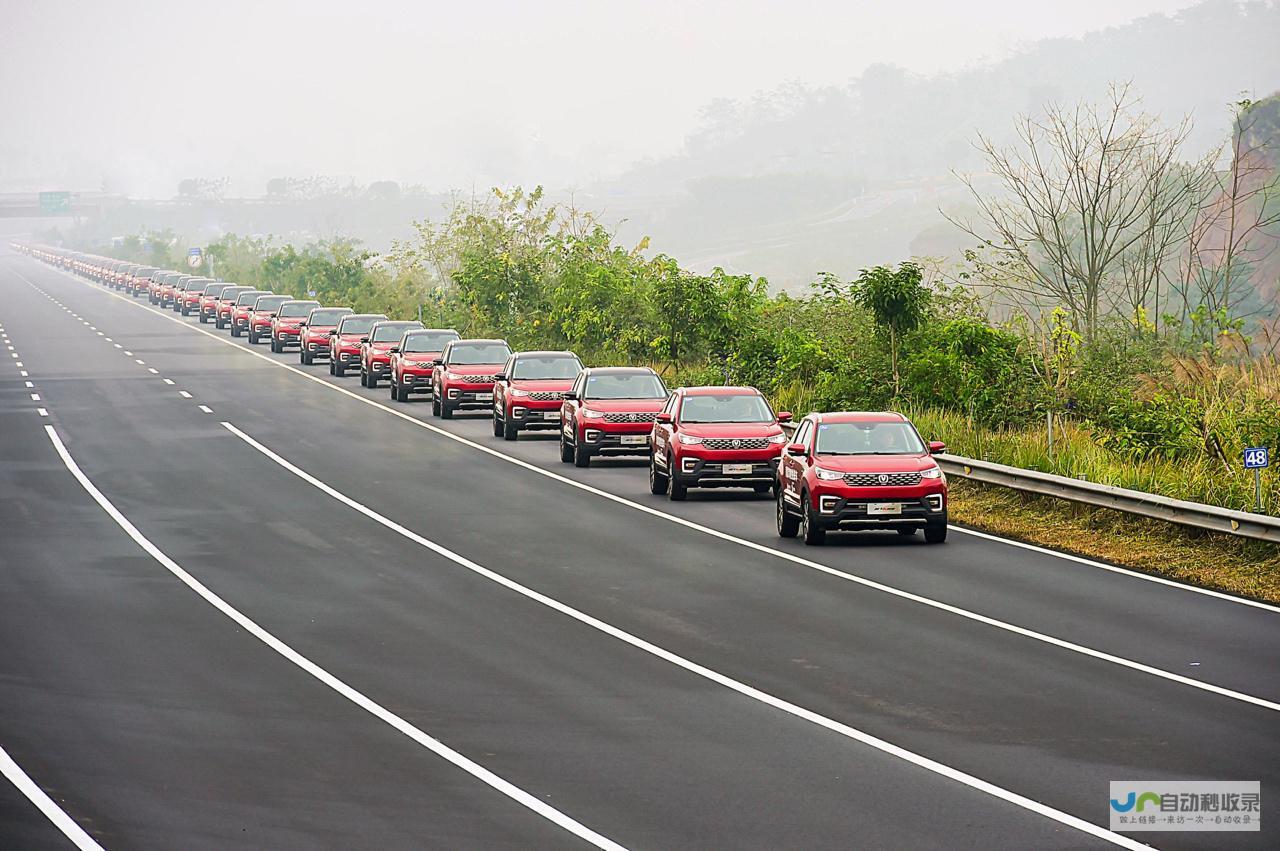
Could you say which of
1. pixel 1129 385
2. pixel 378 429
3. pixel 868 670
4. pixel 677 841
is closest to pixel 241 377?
pixel 378 429

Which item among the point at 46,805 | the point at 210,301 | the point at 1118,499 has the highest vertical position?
the point at 210,301

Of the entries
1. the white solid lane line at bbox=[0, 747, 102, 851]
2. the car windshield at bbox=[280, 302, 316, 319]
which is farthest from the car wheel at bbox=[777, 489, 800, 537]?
the car windshield at bbox=[280, 302, 316, 319]

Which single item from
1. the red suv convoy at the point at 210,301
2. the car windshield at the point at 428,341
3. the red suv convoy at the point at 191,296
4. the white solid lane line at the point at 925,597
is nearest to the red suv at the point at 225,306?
the red suv convoy at the point at 210,301

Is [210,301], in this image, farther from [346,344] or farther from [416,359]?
[416,359]

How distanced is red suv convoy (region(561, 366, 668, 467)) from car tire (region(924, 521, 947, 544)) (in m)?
9.01

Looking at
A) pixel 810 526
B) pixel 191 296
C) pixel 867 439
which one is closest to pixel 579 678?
pixel 810 526

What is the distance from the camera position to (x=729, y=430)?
87.7 feet

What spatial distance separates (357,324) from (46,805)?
46.8 metres

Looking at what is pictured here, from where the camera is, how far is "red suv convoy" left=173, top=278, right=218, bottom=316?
9188 cm

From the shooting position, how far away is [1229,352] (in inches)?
1091

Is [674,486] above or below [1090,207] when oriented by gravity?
below

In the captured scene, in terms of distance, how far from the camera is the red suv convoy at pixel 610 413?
31266 mm

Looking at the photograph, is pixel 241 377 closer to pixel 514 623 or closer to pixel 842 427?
pixel 842 427

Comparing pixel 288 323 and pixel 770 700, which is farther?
pixel 288 323
